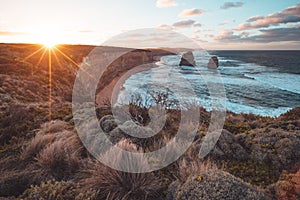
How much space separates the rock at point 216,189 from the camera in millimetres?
2965

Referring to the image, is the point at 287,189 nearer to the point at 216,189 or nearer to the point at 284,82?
the point at 216,189

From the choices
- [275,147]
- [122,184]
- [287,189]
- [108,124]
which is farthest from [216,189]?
[108,124]

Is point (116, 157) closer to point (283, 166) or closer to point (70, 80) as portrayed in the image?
point (283, 166)

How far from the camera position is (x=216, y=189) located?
3.01 metres

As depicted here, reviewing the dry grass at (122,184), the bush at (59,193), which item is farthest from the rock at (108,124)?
the bush at (59,193)

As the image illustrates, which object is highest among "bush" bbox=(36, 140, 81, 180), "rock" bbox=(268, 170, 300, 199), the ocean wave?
"rock" bbox=(268, 170, 300, 199)

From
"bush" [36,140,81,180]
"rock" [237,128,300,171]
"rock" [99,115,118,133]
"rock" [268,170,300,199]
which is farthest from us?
"rock" [99,115,118,133]

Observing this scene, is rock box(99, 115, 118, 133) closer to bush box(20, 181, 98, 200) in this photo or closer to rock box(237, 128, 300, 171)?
bush box(20, 181, 98, 200)

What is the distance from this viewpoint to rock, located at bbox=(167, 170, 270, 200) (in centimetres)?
296

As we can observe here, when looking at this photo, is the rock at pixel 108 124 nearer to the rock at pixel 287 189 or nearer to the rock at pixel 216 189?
the rock at pixel 216 189

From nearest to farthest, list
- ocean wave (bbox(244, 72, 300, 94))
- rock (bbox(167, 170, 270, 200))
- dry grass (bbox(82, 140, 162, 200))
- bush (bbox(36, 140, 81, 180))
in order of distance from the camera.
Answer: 1. rock (bbox(167, 170, 270, 200))
2. dry grass (bbox(82, 140, 162, 200))
3. bush (bbox(36, 140, 81, 180))
4. ocean wave (bbox(244, 72, 300, 94))

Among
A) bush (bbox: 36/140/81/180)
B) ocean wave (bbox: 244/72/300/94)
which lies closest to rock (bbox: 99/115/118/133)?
bush (bbox: 36/140/81/180)

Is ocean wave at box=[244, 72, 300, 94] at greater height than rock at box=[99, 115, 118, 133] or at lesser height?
lesser

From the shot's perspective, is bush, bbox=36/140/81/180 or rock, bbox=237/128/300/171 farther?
rock, bbox=237/128/300/171
